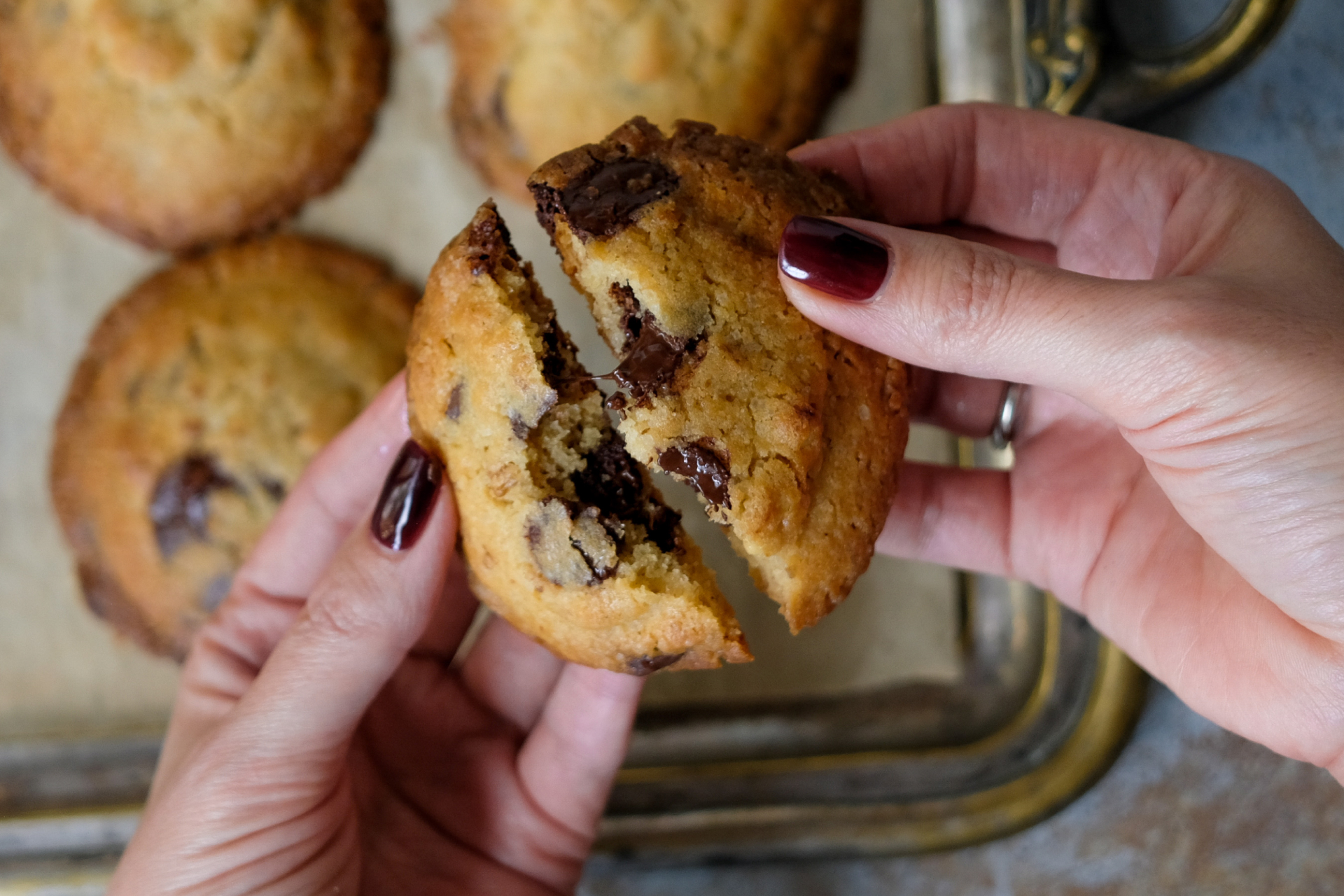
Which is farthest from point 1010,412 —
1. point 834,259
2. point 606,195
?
point 606,195

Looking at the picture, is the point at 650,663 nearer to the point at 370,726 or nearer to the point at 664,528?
the point at 664,528

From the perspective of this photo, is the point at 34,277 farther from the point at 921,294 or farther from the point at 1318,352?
the point at 1318,352

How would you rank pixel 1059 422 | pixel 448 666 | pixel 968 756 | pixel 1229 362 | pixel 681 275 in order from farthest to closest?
pixel 968 756
pixel 448 666
pixel 1059 422
pixel 681 275
pixel 1229 362

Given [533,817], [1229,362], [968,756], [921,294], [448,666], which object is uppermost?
[921,294]

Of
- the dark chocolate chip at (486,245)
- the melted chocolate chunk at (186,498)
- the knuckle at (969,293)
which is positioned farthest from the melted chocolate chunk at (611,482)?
the melted chocolate chunk at (186,498)

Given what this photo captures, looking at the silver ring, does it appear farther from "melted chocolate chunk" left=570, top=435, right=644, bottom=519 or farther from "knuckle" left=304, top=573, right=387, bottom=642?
"knuckle" left=304, top=573, right=387, bottom=642

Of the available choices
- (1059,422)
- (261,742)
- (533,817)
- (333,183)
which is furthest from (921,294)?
(333,183)

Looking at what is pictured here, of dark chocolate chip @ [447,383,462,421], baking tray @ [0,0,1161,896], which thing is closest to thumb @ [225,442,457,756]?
dark chocolate chip @ [447,383,462,421]
